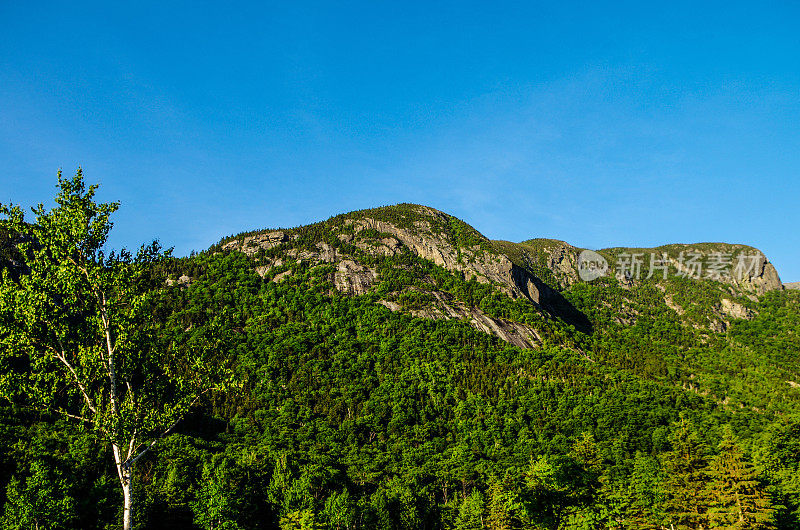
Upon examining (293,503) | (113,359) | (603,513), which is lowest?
(293,503)

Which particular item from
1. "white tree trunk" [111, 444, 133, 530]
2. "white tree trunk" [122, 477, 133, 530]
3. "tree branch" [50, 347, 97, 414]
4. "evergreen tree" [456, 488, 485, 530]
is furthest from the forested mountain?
"white tree trunk" [122, 477, 133, 530]

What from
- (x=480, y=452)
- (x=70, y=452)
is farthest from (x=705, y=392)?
(x=70, y=452)

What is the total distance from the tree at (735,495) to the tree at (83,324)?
3612cm

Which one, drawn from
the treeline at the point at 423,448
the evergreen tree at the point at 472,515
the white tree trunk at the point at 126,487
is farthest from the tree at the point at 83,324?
the evergreen tree at the point at 472,515

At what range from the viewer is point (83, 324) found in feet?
54.6

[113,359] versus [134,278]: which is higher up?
[134,278]

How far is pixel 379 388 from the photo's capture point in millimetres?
160125

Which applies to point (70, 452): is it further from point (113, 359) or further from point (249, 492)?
point (113, 359)

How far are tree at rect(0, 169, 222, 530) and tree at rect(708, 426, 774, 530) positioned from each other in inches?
1422

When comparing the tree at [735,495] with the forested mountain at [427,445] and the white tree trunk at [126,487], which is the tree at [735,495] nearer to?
the forested mountain at [427,445]

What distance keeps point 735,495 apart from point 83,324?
4155 centimetres

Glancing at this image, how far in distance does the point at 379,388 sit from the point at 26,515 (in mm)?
116603

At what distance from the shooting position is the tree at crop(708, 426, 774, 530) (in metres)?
30.7

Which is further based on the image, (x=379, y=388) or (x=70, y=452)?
(x=379, y=388)
